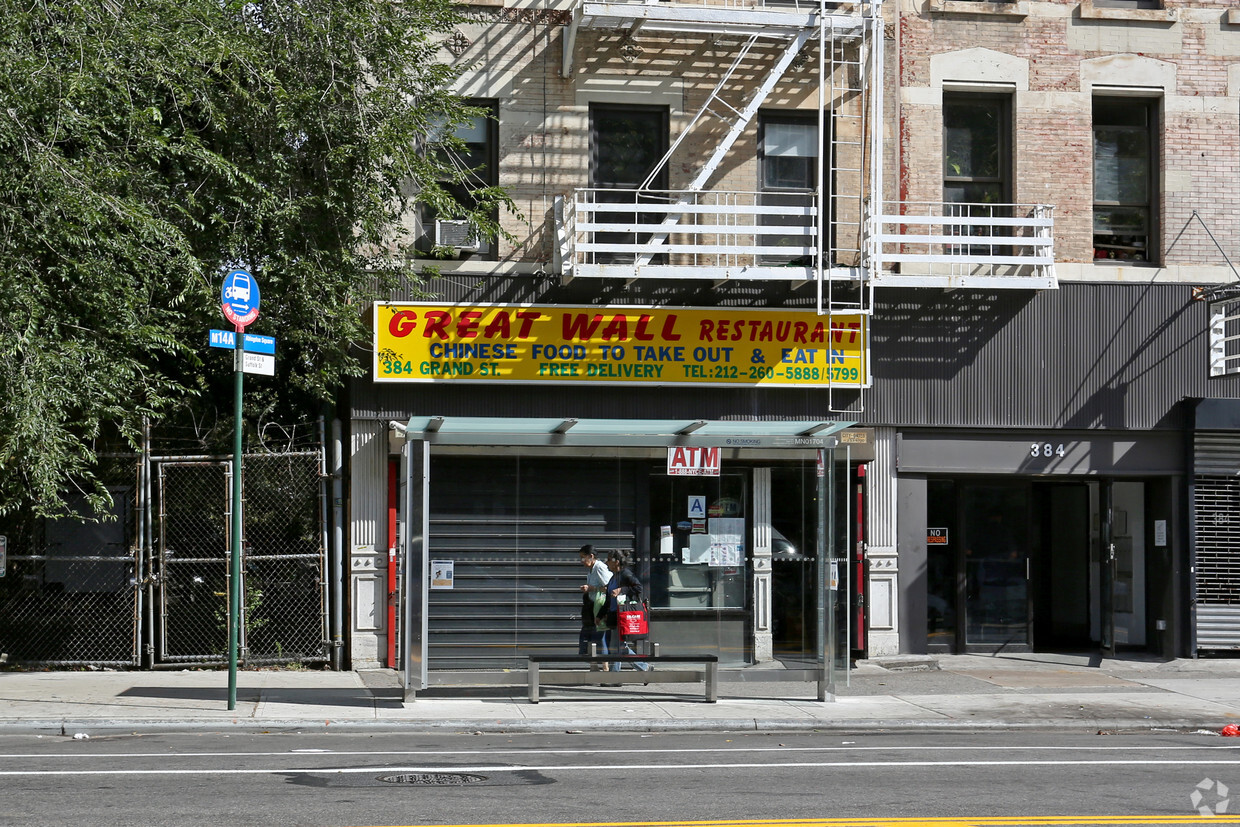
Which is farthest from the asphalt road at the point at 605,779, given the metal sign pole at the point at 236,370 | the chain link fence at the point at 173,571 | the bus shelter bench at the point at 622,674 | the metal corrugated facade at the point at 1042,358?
the metal corrugated facade at the point at 1042,358

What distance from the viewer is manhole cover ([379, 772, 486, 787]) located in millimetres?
9273

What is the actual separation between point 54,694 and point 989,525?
470 inches

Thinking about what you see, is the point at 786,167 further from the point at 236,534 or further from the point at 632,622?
the point at 236,534

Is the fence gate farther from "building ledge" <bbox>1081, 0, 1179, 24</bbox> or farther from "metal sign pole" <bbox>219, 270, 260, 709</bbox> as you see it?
"building ledge" <bbox>1081, 0, 1179, 24</bbox>

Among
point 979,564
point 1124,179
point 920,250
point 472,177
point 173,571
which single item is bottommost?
point 979,564

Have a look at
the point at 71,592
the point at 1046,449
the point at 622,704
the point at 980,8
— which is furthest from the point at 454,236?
the point at 1046,449

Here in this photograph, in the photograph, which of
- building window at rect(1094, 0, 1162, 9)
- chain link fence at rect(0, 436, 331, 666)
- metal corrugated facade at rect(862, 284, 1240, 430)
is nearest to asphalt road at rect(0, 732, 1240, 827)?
chain link fence at rect(0, 436, 331, 666)

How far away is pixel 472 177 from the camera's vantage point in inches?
699

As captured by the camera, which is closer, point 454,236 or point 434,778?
point 434,778

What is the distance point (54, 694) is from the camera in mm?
13625

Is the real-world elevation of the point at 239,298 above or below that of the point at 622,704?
above

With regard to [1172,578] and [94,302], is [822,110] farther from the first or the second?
[94,302]

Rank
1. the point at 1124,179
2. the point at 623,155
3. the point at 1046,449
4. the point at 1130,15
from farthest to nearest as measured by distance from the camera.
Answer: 1. the point at 1124,179
2. the point at 1130,15
3. the point at 623,155
4. the point at 1046,449

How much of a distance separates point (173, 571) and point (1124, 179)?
1372 cm
